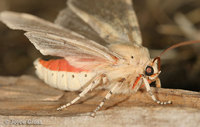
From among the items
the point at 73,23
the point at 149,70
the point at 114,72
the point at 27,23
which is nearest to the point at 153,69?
the point at 149,70

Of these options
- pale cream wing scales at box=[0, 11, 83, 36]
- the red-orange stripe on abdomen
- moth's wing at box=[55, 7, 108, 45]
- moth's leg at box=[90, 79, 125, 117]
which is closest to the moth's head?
moth's leg at box=[90, 79, 125, 117]

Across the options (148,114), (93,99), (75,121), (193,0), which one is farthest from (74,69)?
(193,0)

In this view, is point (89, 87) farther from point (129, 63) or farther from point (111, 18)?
point (111, 18)

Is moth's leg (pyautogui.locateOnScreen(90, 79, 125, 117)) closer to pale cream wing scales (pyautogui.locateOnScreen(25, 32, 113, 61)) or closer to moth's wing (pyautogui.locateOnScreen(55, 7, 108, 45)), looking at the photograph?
pale cream wing scales (pyautogui.locateOnScreen(25, 32, 113, 61))

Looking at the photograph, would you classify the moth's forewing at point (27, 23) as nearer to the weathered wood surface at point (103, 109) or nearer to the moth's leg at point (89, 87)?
the moth's leg at point (89, 87)

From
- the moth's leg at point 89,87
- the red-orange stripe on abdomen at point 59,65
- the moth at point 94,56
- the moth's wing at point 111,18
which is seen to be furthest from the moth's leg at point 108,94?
the moth's wing at point 111,18

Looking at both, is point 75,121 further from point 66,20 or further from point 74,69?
point 66,20

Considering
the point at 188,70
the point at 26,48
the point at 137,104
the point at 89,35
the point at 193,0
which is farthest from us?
the point at 193,0
